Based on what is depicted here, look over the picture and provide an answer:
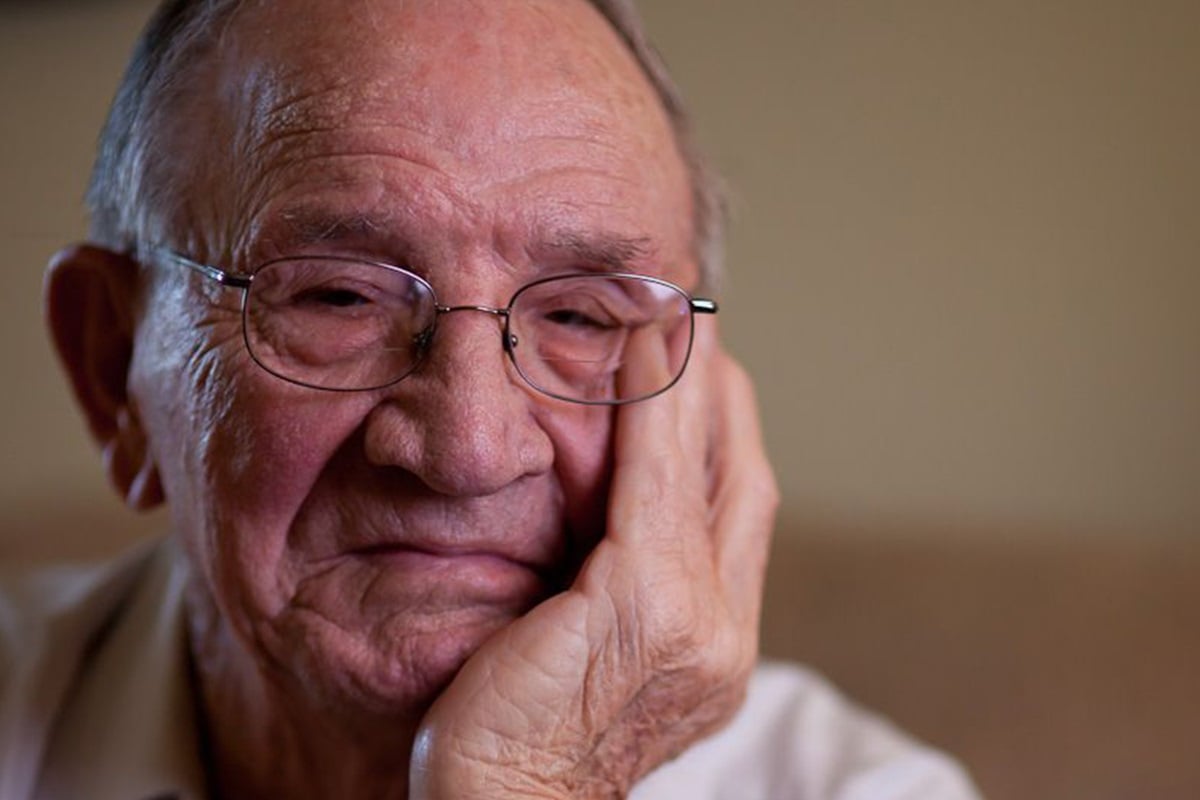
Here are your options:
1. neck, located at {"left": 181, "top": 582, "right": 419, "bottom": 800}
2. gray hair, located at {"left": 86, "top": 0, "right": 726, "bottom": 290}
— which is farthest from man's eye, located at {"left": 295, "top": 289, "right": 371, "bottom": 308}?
neck, located at {"left": 181, "top": 582, "right": 419, "bottom": 800}

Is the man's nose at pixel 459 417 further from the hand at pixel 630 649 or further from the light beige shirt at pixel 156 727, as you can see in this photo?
the light beige shirt at pixel 156 727

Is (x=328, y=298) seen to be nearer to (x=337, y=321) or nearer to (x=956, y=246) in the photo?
(x=337, y=321)

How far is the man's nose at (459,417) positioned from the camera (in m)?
1.07

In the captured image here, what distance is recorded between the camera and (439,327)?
3.63 ft

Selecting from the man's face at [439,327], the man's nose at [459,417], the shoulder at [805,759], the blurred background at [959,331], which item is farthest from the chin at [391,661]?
the blurred background at [959,331]

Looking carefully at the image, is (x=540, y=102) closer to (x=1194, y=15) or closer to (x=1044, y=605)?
(x=1044, y=605)

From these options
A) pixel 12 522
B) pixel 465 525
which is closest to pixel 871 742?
pixel 465 525

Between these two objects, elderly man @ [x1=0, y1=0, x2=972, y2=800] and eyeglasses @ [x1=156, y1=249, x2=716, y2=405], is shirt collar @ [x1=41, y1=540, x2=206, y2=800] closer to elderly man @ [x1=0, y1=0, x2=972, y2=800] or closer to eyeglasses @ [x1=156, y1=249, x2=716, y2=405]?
elderly man @ [x1=0, y1=0, x2=972, y2=800]

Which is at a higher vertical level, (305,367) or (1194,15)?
(1194,15)

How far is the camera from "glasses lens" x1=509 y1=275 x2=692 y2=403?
1162 mm

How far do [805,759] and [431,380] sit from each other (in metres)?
0.81

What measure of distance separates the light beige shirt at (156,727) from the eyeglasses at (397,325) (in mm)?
520

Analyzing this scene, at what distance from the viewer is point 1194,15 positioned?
195cm

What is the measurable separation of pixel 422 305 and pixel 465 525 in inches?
7.8
